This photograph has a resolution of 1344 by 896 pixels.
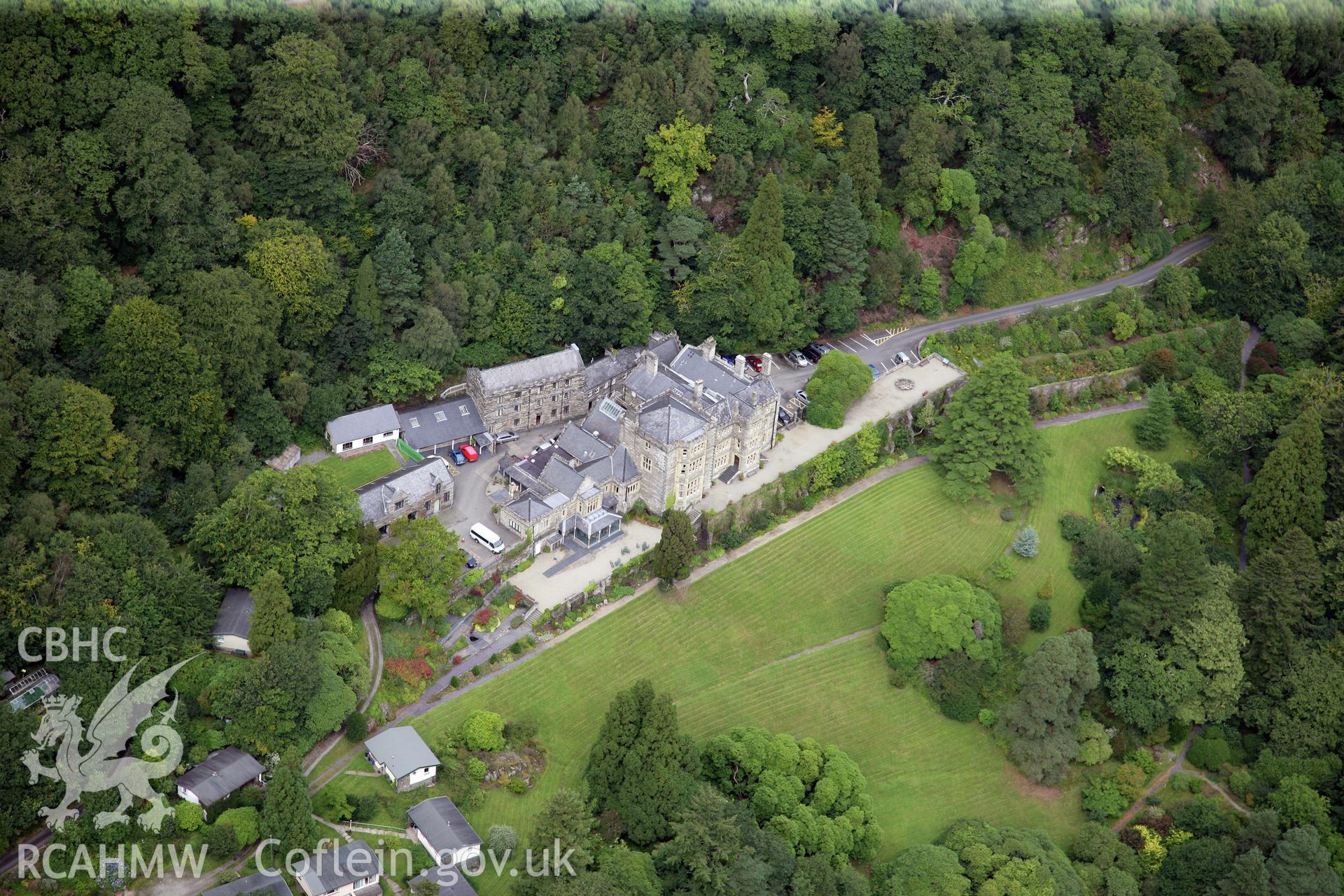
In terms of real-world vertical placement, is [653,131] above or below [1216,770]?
above

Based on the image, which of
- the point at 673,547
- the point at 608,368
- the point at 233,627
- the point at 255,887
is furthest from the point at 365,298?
the point at 255,887

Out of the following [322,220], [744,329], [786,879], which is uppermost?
[322,220]

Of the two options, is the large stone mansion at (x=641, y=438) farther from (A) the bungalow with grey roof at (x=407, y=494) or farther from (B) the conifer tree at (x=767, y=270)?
(B) the conifer tree at (x=767, y=270)

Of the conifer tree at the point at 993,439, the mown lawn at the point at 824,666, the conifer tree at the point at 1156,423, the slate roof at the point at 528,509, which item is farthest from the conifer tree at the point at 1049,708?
the slate roof at the point at 528,509

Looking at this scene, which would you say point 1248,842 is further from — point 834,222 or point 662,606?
point 834,222

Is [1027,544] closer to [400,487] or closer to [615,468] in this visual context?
[615,468]

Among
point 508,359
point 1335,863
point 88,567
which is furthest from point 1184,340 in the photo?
point 88,567

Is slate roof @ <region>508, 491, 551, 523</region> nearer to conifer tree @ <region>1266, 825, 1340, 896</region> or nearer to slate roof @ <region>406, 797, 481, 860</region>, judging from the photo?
slate roof @ <region>406, 797, 481, 860</region>
